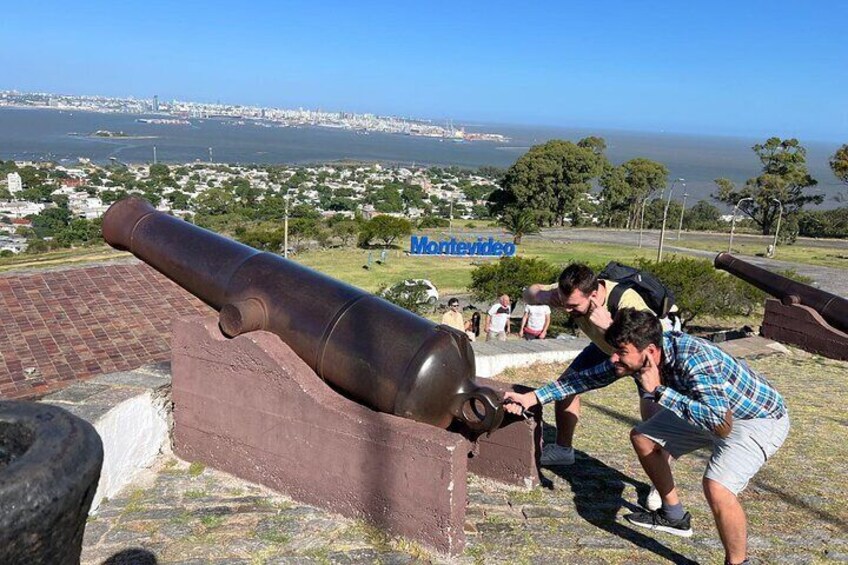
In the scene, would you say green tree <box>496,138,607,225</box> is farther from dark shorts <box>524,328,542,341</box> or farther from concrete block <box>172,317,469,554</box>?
concrete block <box>172,317,469,554</box>

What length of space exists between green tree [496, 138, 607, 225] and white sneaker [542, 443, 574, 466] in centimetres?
3751

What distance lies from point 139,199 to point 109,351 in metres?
4.54

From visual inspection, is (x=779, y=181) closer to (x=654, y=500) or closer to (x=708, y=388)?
(x=654, y=500)

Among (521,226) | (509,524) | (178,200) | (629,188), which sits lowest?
(178,200)

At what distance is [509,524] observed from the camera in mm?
3211

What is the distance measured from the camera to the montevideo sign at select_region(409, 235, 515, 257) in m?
29.7

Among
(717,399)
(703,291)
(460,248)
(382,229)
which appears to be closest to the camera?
(717,399)

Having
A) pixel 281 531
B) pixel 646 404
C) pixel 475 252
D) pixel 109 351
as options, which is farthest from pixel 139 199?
pixel 475 252

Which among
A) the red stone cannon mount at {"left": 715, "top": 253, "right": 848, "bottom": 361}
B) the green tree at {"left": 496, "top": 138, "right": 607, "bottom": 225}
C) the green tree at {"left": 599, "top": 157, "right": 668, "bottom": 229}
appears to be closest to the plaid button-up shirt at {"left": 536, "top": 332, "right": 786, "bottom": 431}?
the red stone cannon mount at {"left": 715, "top": 253, "right": 848, "bottom": 361}

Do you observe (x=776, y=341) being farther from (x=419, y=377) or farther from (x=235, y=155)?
(x=235, y=155)

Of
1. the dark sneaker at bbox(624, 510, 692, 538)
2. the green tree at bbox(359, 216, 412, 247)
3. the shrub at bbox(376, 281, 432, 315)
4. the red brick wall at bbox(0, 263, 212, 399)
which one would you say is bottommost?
the green tree at bbox(359, 216, 412, 247)

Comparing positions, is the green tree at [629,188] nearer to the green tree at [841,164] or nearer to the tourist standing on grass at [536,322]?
the green tree at [841,164]

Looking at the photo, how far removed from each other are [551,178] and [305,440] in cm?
3952

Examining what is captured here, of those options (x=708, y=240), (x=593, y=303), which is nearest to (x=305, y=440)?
(x=593, y=303)
